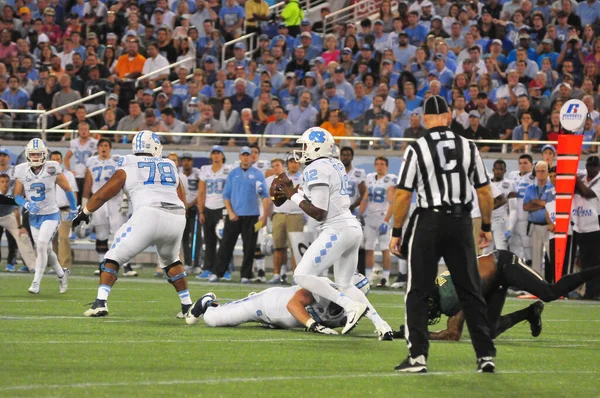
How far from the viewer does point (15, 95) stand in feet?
73.2

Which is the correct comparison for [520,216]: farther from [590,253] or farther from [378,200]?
[378,200]

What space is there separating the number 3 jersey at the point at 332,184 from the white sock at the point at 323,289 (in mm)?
534

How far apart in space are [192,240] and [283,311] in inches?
366

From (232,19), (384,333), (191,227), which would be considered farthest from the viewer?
(232,19)

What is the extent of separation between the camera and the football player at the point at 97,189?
17.8m

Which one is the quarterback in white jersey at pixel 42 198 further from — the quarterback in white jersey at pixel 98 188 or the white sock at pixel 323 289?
the white sock at pixel 323 289

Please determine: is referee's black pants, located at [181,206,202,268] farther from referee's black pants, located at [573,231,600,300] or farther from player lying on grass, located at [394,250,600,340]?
player lying on grass, located at [394,250,600,340]

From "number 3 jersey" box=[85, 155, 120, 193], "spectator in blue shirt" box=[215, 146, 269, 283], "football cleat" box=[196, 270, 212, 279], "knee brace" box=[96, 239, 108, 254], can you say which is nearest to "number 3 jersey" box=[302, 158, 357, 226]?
"spectator in blue shirt" box=[215, 146, 269, 283]

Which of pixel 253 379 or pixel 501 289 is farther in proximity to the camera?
pixel 501 289

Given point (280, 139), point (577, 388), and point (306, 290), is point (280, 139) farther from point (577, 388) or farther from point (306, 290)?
point (577, 388)

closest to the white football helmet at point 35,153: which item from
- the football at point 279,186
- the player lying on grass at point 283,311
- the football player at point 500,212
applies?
the player lying on grass at point 283,311

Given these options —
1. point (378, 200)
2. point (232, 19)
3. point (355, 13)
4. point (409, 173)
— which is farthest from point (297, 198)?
point (355, 13)

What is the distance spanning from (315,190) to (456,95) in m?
9.80

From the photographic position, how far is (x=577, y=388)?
682 cm
